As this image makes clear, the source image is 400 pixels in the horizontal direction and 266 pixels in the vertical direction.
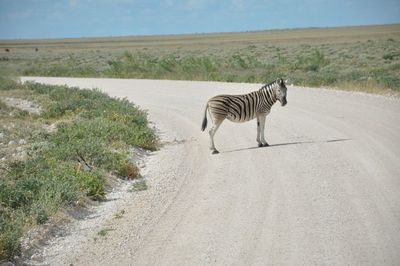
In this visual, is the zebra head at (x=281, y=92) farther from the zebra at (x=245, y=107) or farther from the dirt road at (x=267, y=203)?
the dirt road at (x=267, y=203)

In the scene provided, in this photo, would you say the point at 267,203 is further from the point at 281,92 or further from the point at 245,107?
the point at 281,92

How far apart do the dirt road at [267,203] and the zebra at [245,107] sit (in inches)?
23.7

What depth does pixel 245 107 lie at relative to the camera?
14.9 meters

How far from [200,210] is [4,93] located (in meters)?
23.5

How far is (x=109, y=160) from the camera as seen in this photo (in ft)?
41.3

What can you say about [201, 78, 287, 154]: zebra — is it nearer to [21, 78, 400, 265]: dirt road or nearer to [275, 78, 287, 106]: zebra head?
[275, 78, 287, 106]: zebra head

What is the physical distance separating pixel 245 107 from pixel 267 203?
5.67 meters

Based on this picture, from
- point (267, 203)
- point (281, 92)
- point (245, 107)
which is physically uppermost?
point (281, 92)

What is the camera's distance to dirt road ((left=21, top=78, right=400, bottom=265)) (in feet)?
24.7

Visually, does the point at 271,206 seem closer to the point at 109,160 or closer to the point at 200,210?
the point at 200,210

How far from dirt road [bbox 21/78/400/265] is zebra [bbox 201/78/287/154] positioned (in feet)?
1.98

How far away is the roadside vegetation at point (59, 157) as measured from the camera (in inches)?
361

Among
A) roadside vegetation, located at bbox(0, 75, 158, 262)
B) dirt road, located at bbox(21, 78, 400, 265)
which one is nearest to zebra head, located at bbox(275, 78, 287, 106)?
dirt road, located at bbox(21, 78, 400, 265)

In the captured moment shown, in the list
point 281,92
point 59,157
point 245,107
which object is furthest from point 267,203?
point 281,92
